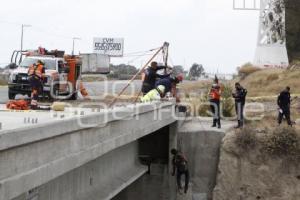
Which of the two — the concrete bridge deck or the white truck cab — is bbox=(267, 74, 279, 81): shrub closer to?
the white truck cab

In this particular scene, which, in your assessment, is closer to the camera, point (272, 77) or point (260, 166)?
point (260, 166)

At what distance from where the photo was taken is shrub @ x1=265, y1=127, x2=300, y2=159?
55.7 ft

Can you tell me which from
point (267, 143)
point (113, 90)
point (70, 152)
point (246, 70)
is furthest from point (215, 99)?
point (246, 70)

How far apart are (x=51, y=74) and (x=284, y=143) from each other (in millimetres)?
10233

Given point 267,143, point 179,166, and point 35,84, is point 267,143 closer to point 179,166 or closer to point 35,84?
point 179,166

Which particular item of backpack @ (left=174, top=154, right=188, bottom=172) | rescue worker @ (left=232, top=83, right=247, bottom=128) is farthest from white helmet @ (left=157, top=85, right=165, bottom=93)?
rescue worker @ (left=232, top=83, right=247, bottom=128)

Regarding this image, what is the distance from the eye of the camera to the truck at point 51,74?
22.8 meters

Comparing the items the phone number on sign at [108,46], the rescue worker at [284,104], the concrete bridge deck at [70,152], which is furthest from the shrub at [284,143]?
the phone number on sign at [108,46]

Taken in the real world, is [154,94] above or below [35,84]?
below

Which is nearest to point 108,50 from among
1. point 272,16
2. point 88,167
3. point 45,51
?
point 272,16

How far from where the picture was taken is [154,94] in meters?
16.2

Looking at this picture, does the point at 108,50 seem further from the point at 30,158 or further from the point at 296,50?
the point at 30,158

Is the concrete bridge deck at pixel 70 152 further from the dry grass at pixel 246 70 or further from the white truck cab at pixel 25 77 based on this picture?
the dry grass at pixel 246 70

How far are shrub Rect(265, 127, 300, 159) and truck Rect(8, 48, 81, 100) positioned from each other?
8.18m
